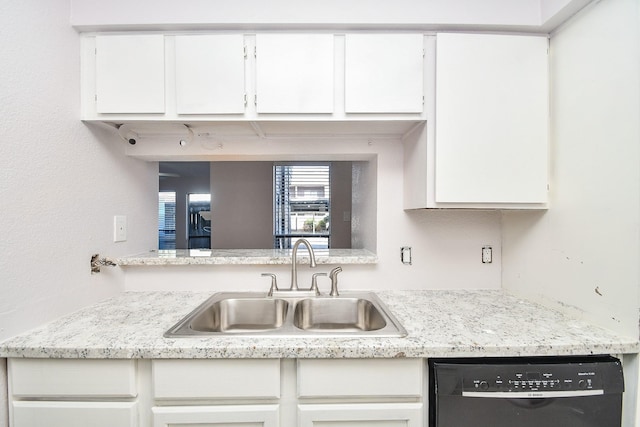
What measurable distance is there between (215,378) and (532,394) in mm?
984

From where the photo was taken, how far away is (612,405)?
0.88 meters

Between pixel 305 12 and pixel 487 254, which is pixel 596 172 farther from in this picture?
pixel 305 12

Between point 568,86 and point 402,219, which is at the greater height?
point 568,86

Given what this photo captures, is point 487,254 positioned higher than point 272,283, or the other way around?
point 487,254

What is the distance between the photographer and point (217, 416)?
35.5 inches

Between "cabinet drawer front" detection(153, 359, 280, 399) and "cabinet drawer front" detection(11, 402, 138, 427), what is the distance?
0.44 ft

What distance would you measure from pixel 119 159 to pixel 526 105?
1893 millimetres

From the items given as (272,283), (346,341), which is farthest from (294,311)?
(346,341)

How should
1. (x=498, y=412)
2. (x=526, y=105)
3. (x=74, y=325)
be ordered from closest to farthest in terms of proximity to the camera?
(x=498, y=412)
(x=74, y=325)
(x=526, y=105)

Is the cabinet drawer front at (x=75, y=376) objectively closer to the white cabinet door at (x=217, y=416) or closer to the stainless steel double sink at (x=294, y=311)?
the white cabinet door at (x=217, y=416)

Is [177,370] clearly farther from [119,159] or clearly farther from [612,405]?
[612,405]

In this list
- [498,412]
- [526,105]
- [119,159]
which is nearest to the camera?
[498,412]

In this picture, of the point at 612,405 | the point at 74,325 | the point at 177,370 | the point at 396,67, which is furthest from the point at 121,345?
the point at 612,405

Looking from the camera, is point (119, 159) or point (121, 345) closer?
point (121, 345)
